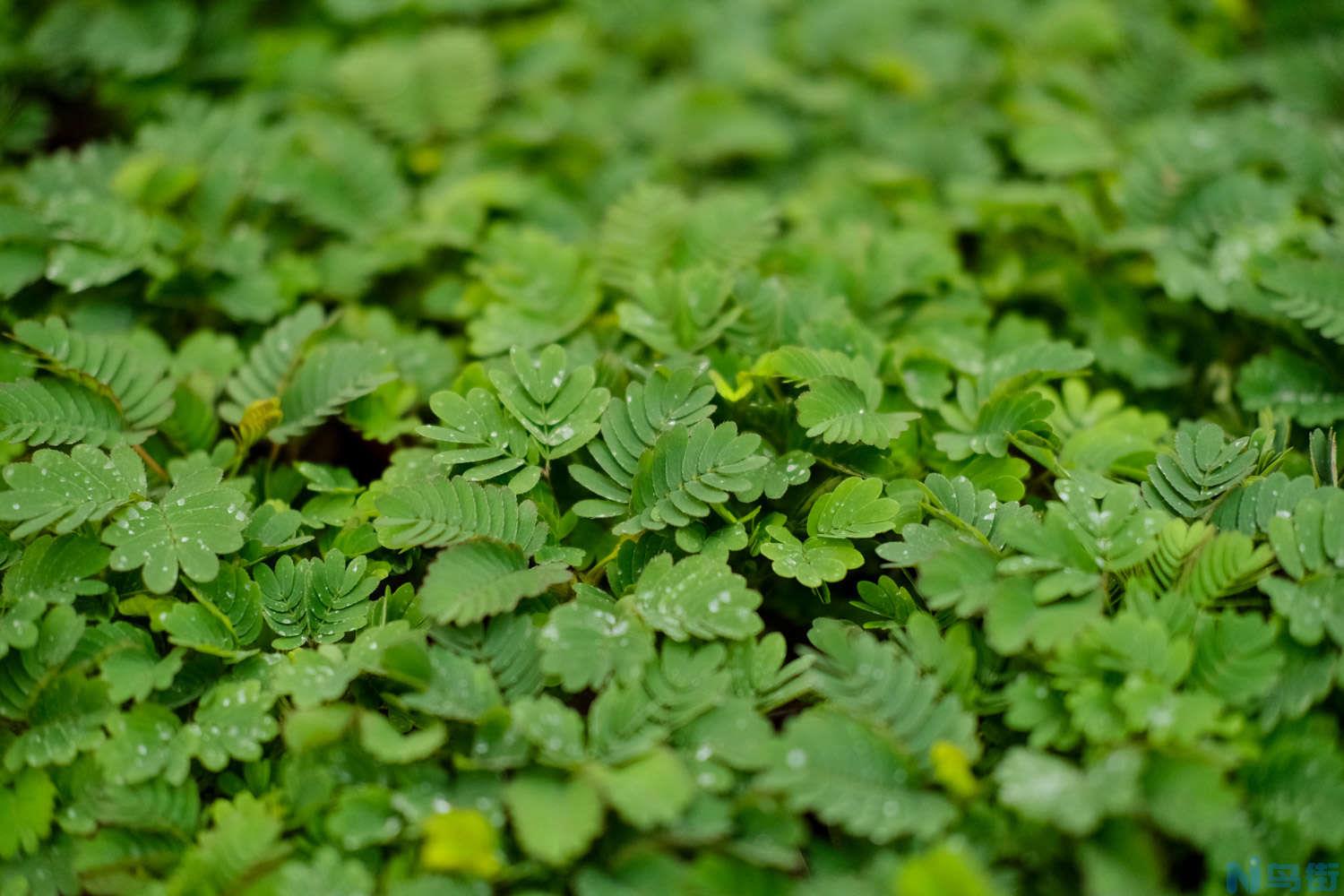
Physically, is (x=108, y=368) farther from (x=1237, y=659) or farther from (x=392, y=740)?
(x=1237, y=659)

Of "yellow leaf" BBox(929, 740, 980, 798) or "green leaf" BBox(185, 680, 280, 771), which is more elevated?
"yellow leaf" BBox(929, 740, 980, 798)

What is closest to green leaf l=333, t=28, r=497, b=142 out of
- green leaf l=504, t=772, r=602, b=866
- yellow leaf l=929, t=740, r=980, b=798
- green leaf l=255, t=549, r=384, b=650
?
green leaf l=255, t=549, r=384, b=650

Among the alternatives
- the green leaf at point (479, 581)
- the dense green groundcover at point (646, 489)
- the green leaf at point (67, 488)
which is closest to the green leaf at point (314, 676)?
the dense green groundcover at point (646, 489)

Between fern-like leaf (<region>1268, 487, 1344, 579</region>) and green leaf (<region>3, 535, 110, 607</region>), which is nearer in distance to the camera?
fern-like leaf (<region>1268, 487, 1344, 579</region>)

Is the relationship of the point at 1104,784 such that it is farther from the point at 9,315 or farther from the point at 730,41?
the point at 730,41

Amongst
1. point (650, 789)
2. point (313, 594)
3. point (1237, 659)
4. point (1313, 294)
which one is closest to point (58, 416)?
point (313, 594)

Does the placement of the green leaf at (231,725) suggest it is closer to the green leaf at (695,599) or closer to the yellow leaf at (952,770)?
the green leaf at (695,599)

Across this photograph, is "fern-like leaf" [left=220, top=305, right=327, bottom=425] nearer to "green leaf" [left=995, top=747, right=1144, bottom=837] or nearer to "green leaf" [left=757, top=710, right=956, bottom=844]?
"green leaf" [left=757, top=710, right=956, bottom=844]
